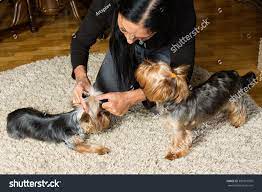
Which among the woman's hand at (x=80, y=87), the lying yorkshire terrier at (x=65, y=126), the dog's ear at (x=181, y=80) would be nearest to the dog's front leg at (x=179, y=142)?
the dog's ear at (x=181, y=80)

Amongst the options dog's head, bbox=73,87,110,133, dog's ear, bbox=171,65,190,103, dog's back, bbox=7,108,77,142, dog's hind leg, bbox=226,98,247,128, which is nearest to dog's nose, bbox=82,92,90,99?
dog's head, bbox=73,87,110,133

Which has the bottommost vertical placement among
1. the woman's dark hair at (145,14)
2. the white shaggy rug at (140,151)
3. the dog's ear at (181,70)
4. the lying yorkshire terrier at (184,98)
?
the white shaggy rug at (140,151)

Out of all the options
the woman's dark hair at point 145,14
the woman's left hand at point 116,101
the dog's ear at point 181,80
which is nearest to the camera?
the woman's dark hair at point 145,14

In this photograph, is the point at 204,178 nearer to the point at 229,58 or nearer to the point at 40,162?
the point at 40,162

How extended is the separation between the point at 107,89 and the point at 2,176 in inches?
25.0

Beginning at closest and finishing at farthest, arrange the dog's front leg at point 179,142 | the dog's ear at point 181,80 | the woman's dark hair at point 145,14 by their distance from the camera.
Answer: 1. the woman's dark hair at point 145,14
2. the dog's ear at point 181,80
3. the dog's front leg at point 179,142

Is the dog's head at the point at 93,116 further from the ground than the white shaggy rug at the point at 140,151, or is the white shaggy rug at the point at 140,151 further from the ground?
the dog's head at the point at 93,116

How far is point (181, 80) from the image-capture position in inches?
67.6

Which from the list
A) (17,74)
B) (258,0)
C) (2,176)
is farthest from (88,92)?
(258,0)

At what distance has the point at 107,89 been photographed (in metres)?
2.17

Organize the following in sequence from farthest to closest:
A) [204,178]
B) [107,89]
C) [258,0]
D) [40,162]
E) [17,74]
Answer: [258,0] < [17,74] < [107,89] < [40,162] < [204,178]

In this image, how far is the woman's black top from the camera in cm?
183

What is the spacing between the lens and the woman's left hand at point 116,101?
1.83 metres

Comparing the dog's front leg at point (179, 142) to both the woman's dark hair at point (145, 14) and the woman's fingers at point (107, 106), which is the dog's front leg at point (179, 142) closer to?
the woman's fingers at point (107, 106)
